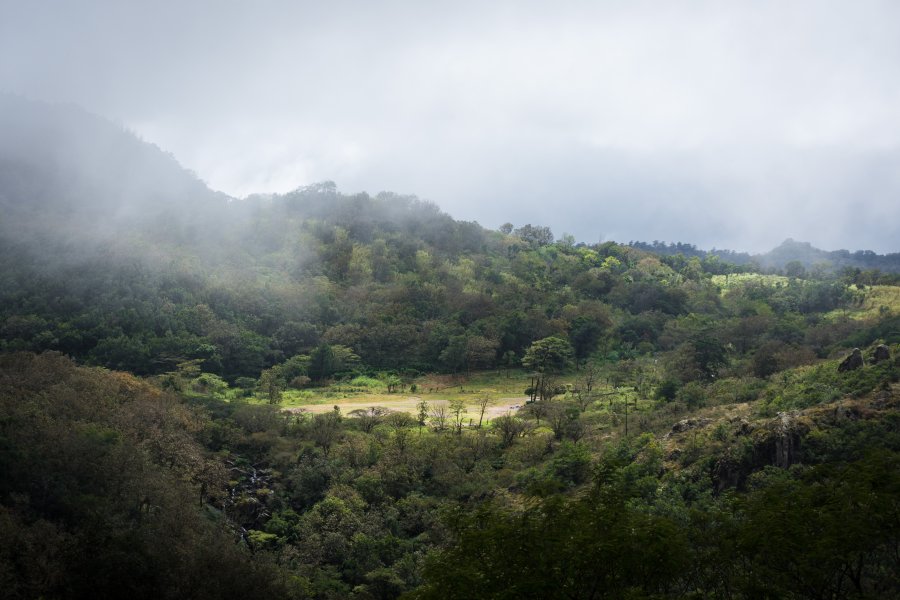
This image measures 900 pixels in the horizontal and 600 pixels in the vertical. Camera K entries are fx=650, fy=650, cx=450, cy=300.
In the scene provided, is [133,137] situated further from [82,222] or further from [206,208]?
[82,222]

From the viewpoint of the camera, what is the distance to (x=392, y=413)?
29.7 meters

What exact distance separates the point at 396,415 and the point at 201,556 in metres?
16.0

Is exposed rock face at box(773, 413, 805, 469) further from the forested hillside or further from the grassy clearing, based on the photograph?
the grassy clearing

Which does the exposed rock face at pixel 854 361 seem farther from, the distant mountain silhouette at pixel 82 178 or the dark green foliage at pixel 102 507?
the distant mountain silhouette at pixel 82 178

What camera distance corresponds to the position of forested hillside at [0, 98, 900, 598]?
10641 millimetres

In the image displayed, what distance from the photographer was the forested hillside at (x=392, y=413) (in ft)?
34.9

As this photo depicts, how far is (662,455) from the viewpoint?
20906 mm


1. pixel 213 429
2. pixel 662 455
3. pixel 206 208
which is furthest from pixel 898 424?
pixel 206 208

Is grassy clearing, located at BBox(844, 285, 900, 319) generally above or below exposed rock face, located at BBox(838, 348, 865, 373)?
above

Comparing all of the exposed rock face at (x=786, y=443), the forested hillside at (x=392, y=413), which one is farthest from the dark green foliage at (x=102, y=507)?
the exposed rock face at (x=786, y=443)

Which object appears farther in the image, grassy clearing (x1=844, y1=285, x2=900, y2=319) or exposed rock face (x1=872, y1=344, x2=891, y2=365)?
grassy clearing (x1=844, y1=285, x2=900, y2=319)

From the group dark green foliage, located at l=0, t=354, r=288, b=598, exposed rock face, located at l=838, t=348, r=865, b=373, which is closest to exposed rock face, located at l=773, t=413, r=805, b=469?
exposed rock face, located at l=838, t=348, r=865, b=373

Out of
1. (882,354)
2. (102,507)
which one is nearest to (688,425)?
(882,354)

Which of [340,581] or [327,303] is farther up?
[327,303]
